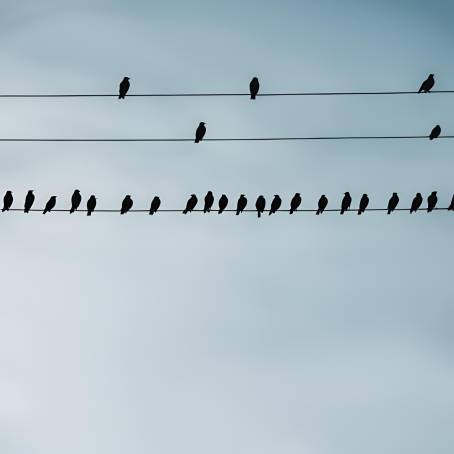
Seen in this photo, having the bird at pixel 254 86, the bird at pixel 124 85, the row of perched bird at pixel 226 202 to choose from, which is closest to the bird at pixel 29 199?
the row of perched bird at pixel 226 202

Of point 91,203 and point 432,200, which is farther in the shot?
point 432,200

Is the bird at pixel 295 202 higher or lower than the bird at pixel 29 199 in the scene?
higher

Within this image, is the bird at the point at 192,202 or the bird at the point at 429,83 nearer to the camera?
the bird at the point at 429,83

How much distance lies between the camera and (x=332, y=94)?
18812 mm

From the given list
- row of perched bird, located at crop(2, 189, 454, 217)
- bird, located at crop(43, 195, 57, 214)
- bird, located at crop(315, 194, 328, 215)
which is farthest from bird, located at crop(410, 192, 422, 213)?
bird, located at crop(43, 195, 57, 214)

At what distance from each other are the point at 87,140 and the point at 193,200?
1142cm

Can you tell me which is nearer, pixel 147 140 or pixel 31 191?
pixel 147 140

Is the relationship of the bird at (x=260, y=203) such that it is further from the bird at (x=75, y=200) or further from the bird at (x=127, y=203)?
the bird at (x=75, y=200)

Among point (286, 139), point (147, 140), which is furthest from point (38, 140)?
point (286, 139)

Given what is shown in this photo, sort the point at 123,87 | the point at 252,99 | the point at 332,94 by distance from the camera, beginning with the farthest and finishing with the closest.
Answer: the point at 123,87, the point at 252,99, the point at 332,94

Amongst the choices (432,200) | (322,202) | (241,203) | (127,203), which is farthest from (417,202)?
(127,203)

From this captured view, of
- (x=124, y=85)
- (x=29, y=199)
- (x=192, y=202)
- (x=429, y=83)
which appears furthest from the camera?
(x=192, y=202)

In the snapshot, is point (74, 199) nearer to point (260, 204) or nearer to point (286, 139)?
point (260, 204)

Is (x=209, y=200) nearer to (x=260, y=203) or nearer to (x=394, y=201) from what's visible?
(x=260, y=203)
